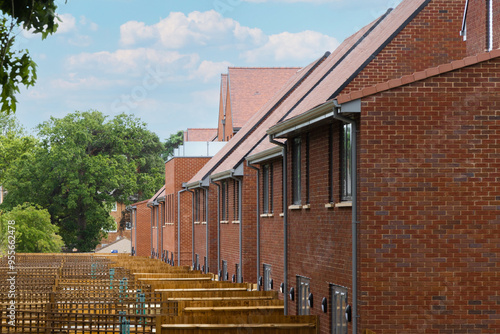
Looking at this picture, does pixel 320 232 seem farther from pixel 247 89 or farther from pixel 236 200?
pixel 247 89

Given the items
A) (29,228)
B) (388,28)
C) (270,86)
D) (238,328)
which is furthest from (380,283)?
(29,228)

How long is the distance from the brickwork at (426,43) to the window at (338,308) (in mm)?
6498

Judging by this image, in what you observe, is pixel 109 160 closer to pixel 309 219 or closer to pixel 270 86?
pixel 270 86

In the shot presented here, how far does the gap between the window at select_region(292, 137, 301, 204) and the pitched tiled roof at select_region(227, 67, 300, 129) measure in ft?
109

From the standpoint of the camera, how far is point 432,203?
13156mm

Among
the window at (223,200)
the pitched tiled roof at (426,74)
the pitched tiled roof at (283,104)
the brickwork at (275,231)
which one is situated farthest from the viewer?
the window at (223,200)

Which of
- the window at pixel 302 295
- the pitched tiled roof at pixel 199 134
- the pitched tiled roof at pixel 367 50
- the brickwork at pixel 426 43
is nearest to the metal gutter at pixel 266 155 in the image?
the pitched tiled roof at pixel 367 50

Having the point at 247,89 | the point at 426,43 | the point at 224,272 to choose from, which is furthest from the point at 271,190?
the point at 247,89

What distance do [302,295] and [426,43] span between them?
7215 millimetres

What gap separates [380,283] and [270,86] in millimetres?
42385

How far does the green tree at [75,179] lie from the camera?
271ft

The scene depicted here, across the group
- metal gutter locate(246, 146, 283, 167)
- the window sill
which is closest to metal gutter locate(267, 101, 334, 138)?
the window sill

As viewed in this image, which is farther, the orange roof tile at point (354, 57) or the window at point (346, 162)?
the orange roof tile at point (354, 57)

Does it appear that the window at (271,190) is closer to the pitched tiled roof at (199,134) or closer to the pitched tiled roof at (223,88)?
the pitched tiled roof at (223,88)
